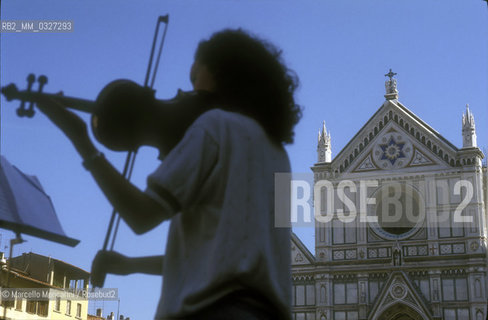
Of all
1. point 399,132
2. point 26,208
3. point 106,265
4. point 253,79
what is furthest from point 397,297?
point 26,208

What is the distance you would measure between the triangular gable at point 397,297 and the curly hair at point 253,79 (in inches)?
1022

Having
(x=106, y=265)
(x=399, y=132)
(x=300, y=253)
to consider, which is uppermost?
(x=399, y=132)

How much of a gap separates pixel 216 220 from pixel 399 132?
1121 inches

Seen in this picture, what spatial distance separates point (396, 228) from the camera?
1147 inches

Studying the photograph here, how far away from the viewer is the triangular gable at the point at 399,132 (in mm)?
28922

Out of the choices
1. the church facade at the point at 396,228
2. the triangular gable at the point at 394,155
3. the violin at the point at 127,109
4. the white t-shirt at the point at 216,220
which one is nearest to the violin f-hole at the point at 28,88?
the violin at the point at 127,109

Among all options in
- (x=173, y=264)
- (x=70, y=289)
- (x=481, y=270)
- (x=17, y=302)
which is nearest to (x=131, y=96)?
(x=173, y=264)

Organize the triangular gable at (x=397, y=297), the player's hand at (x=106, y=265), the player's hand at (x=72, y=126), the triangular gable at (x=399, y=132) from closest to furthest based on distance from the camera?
the player's hand at (x=72, y=126), the player's hand at (x=106, y=265), the triangular gable at (x=397, y=297), the triangular gable at (x=399, y=132)

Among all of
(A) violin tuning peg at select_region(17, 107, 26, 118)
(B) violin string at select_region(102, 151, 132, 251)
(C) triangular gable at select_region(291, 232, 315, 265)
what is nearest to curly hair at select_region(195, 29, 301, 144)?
(B) violin string at select_region(102, 151, 132, 251)

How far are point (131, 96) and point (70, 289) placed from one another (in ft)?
126

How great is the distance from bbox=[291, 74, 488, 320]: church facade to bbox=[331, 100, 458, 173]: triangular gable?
4 centimetres

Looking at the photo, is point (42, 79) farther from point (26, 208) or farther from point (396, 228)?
point (396, 228)

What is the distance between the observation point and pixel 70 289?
38875 mm

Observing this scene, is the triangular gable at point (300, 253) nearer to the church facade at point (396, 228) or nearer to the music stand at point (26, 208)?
the church facade at point (396, 228)
